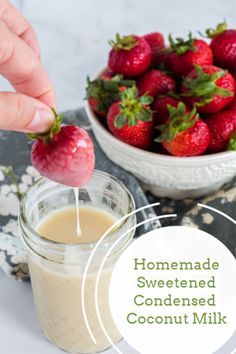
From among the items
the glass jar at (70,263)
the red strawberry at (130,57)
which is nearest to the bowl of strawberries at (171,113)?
the red strawberry at (130,57)

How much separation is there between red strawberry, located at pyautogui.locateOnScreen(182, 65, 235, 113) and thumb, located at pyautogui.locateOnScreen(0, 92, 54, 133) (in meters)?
0.39

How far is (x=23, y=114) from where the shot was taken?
83 cm

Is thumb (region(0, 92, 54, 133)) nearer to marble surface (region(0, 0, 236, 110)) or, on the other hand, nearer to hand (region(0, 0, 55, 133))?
hand (region(0, 0, 55, 133))

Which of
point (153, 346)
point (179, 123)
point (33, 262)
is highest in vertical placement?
point (179, 123)

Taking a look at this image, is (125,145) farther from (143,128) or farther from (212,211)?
(212,211)

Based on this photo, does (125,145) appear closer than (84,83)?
Yes

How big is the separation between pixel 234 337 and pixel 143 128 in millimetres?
373

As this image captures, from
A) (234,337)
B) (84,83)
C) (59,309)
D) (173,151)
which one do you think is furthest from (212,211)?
(84,83)

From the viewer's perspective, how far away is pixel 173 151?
→ 114 centimetres

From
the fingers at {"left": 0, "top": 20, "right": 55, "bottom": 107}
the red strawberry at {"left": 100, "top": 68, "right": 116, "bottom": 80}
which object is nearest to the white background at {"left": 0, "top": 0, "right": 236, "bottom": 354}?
the red strawberry at {"left": 100, "top": 68, "right": 116, "bottom": 80}

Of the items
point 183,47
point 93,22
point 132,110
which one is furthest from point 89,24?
point 132,110

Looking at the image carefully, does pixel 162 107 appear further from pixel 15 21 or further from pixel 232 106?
pixel 15 21

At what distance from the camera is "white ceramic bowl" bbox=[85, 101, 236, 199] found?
1146 millimetres

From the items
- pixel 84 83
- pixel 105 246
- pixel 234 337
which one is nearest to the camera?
pixel 105 246
